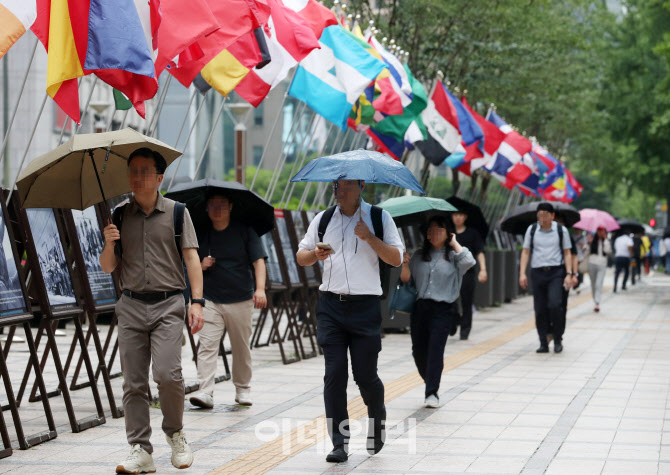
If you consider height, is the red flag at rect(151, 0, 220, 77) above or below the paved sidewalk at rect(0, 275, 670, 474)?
above

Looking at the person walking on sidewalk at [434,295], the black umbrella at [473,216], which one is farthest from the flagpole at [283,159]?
the person walking on sidewalk at [434,295]

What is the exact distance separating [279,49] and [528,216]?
6.21 meters

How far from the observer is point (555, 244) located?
14.3 metres

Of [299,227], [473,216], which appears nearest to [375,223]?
[299,227]

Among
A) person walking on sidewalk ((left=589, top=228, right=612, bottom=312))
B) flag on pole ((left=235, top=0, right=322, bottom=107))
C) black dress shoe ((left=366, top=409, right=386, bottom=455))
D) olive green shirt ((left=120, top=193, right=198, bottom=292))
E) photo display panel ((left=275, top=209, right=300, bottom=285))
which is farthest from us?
person walking on sidewalk ((left=589, top=228, right=612, bottom=312))

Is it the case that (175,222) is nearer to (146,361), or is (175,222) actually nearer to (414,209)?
(146,361)

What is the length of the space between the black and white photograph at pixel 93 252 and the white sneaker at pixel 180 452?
256 cm

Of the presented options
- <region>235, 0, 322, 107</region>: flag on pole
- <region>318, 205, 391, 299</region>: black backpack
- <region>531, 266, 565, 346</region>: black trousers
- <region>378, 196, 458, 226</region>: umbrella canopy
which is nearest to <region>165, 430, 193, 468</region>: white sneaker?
<region>318, 205, 391, 299</region>: black backpack

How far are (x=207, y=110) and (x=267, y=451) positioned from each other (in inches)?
1589

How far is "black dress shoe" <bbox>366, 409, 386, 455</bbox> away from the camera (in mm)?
7400

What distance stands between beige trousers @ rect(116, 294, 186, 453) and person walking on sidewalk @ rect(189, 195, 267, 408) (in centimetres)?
256

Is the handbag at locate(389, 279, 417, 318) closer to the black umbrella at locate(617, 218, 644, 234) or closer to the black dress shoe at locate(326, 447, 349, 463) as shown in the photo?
the black dress shoe at locate(326, 447, 349, 463)

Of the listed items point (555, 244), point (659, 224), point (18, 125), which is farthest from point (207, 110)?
point (659, 224)

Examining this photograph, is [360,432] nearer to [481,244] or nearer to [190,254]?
[190,254]
